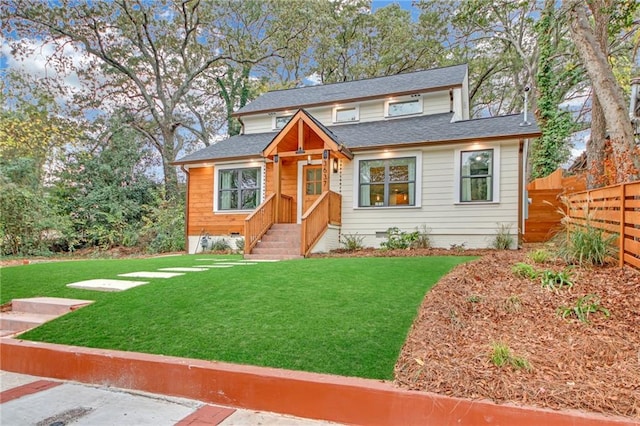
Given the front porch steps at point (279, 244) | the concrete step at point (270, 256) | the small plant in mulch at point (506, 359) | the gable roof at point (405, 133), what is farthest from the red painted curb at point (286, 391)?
the gable roof at point (405, 133)

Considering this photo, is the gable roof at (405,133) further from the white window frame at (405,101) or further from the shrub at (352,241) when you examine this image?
the shrub at (352,241)

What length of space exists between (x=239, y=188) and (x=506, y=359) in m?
10.5

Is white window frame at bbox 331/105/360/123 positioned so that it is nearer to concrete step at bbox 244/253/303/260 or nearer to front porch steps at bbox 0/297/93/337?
concrete step at bbox 244/253/303/260

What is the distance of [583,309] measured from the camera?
11.0 ft

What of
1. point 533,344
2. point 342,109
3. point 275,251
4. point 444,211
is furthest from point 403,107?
point 533,344

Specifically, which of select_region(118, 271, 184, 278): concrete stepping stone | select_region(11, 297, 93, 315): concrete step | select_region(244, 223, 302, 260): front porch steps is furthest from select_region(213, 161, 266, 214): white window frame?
select_region(11, 297, 93, 315): concrete step

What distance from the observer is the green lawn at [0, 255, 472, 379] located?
2.93 meters

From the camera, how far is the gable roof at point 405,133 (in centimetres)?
931

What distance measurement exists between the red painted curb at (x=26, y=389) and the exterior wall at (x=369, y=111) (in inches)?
456

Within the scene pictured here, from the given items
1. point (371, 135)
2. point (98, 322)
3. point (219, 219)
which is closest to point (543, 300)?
point (98, 322)

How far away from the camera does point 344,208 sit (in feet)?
35.6

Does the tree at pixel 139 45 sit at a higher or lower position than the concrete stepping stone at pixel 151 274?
higher

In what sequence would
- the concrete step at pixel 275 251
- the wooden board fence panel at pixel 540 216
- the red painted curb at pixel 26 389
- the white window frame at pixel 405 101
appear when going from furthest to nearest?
the white window frame at pixel 405 101 → the wooden board fence panel at pixel 540 216 → the concrete step at pixel 275 251 → the red painted curb at pixel 26 389

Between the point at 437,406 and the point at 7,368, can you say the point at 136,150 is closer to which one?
the point at 7,368
